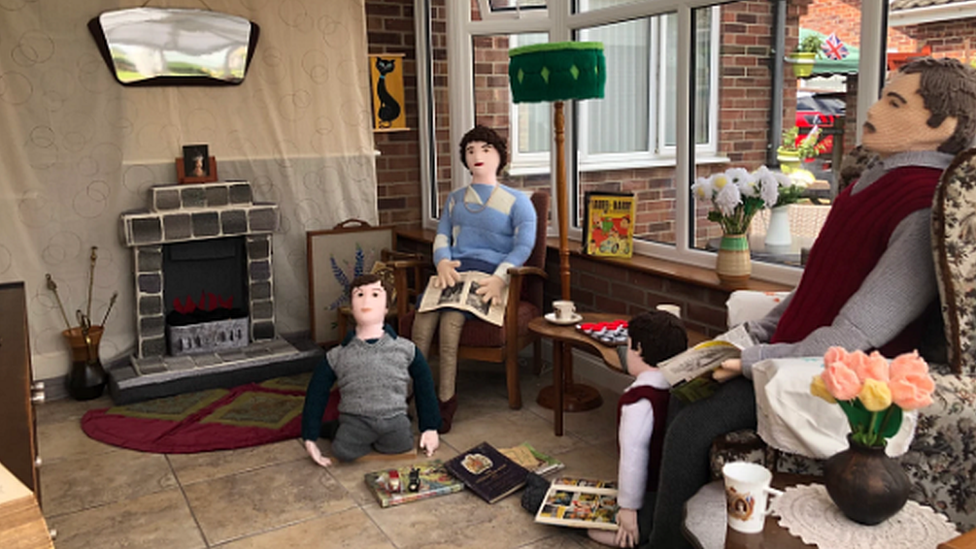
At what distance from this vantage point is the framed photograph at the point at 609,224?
3.90m

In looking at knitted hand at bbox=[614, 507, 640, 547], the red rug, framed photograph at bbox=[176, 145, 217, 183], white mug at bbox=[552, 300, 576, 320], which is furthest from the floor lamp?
framed photograph at bbox=[176, 145, 217, 183]

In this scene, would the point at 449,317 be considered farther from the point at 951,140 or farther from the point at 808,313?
the point at 951,140

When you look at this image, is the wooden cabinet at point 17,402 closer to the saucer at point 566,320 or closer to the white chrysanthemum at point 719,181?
the saucer at point 566,320

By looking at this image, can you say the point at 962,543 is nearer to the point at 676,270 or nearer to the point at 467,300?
the point at 676,270

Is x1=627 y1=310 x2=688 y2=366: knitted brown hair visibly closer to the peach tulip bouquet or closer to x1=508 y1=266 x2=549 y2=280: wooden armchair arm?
the peach tulip bouquet

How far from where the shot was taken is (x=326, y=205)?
4.96 meters

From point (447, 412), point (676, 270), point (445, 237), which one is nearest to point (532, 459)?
point (447, 412)

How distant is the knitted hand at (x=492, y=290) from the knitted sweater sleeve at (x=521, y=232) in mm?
54

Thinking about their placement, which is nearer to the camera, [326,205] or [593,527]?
[593,527]

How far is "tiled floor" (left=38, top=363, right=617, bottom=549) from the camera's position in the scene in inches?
108

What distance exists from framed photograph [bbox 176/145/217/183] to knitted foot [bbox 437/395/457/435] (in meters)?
1.83

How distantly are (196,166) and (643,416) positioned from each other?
9.81 ft

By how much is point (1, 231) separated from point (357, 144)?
1887 mm

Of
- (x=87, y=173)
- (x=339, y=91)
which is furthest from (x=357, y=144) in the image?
(x=87, y=173)
